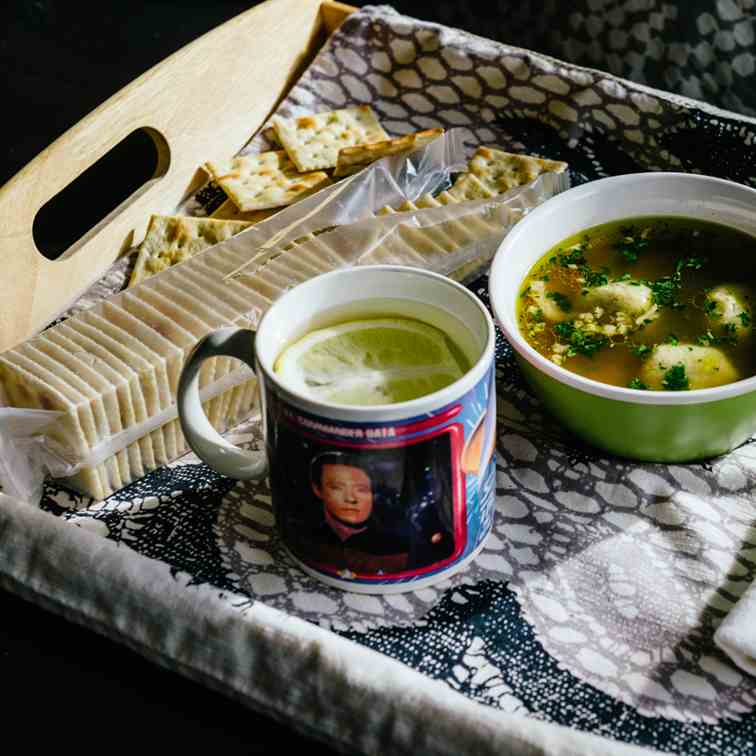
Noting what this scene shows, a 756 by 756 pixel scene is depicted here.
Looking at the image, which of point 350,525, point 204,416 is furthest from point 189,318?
point 350,525

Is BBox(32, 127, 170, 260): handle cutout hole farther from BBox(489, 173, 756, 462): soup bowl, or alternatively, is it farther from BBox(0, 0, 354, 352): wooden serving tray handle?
BBox(489, 173, 756, 462): soup bowl

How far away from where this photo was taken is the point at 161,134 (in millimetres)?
1276

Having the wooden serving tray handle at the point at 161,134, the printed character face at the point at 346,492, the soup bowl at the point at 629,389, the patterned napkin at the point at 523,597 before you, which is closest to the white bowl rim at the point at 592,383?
the soup bowl at the point at 629,389

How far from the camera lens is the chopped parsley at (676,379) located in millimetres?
912

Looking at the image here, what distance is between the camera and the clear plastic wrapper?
920 mm

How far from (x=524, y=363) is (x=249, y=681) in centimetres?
34

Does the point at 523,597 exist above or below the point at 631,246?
below

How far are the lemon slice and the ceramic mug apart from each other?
11 millimetres

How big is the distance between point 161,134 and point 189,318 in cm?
37

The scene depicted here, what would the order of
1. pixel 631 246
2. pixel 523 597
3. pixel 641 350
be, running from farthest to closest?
pixel 631 246
pixel 641 350
pixel 523 597

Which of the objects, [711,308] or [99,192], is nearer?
[711,308]

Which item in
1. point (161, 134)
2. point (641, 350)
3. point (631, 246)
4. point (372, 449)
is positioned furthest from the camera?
point (161, 134)

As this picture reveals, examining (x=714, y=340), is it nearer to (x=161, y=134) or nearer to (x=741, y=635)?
(x=741, y=635)

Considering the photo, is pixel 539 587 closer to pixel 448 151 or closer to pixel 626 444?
pixel 626 444
